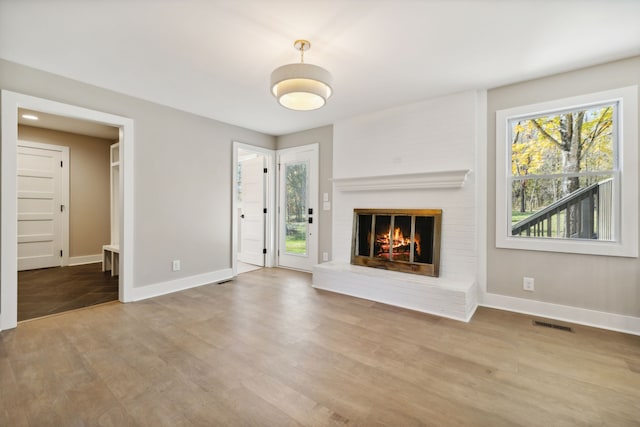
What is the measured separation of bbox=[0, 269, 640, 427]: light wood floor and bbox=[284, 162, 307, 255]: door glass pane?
208 cm

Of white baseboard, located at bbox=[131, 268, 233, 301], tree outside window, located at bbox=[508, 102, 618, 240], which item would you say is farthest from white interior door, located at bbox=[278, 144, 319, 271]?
tree outside window, located at bbox=[508, 102, 618, 240]

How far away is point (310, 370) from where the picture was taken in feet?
6.33

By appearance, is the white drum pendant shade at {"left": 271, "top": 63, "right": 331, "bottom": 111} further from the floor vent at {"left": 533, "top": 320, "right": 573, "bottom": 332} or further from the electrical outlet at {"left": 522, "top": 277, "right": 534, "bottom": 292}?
the floor vent at {"left": 533, "top": 320, "right": 573, "bottom": 332}

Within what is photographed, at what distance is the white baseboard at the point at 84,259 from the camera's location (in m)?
5.33

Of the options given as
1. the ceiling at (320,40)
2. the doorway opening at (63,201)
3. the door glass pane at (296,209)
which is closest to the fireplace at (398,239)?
the door glass pane at (296,209)

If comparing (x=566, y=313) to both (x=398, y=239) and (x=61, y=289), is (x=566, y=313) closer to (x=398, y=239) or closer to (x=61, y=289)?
(x=398, y=239)

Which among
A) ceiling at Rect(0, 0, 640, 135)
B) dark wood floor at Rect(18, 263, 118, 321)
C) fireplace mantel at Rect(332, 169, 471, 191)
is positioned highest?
ceiling at Rect(0, 0, 640, 135)

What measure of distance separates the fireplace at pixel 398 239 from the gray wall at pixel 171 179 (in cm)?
214

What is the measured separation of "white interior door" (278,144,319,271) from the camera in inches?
187

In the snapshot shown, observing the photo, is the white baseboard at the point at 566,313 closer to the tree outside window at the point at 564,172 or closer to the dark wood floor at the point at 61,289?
the tree outside window at the point at 564,172

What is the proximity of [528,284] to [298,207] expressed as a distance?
11.3ft

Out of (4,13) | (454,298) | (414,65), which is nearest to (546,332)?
(454,298)

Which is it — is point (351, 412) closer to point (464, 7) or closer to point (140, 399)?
point (140, 399)

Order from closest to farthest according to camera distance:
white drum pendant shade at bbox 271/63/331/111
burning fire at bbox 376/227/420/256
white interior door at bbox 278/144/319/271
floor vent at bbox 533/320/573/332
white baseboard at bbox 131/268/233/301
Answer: white drum pendant shade at bbox 271/63/331/111 < floor vent at bbox 533/320/573/332 < white baseboard at bbox 131/268/233/301 < burning fire at bbox 376/227/420/256 < white interior door at bbox 278/144/319/271
